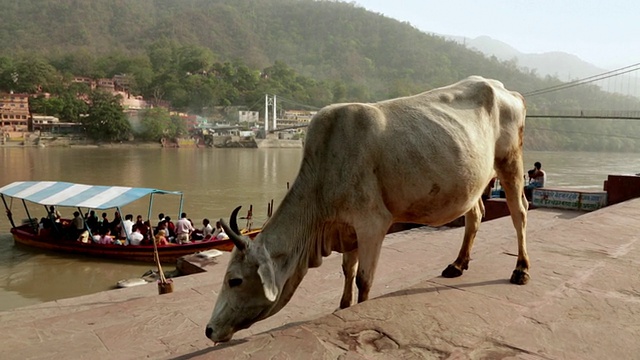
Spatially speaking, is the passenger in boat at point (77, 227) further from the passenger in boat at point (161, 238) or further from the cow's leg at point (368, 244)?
the cow's leg at point (368, 244)

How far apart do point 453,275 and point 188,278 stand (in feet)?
15.9

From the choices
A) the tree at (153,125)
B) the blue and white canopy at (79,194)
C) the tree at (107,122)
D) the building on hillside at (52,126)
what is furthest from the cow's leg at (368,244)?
the building on hillside at (52,126)

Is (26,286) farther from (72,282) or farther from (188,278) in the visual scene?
(188,278)

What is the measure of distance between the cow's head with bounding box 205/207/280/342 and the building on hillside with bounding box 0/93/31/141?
243ft

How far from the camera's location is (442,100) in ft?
13.4

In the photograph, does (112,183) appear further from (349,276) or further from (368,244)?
(368,244)

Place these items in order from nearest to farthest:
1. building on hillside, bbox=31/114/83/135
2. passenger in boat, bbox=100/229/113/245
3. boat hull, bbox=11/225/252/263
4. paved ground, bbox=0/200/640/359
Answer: paved ground, bbox=0/200/640/359 → boat hull, bbox=11/225/252/263 → passenger in boat, bbox=100/229/113/245 → building on hillside, bbox=31/114/83/135

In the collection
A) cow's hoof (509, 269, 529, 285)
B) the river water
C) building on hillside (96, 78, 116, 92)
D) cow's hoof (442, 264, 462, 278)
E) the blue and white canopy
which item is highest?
building on hillside (96, 78, 116, 92)

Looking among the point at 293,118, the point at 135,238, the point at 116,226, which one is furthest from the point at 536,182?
the point at 293,118

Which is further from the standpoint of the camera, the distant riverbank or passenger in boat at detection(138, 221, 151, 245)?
the distant riverbank

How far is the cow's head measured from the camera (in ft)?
10.2

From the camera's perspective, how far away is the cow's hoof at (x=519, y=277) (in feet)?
13.0

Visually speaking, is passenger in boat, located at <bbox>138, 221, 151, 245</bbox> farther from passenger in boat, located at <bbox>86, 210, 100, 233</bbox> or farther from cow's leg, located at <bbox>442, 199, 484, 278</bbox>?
cow's leg, located at <bbox>442, 199, 484, 278</bbox>

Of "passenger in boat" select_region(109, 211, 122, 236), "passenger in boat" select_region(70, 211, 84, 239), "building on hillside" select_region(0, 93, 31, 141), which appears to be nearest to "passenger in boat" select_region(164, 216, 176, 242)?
"passenger in boat" select_region(109, 211, 122, 236)
